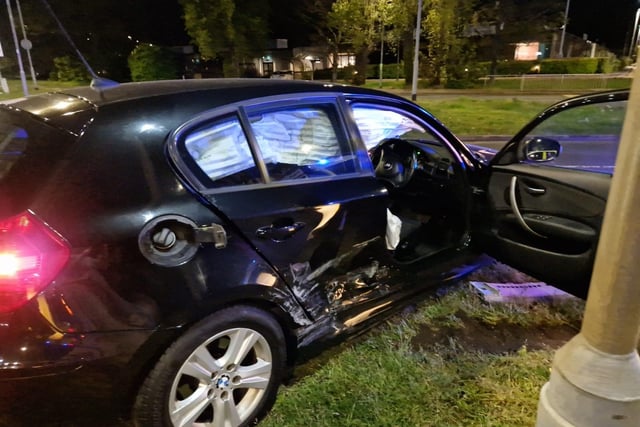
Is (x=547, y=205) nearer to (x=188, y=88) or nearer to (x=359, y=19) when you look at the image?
(x=188, y=88)

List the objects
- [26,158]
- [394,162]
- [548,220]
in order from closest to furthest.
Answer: [26,158] → [548,220] → [394,162]

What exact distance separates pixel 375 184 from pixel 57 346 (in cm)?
175

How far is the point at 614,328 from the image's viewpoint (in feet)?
5.69

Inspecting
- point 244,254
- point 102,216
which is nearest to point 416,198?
point 244,254

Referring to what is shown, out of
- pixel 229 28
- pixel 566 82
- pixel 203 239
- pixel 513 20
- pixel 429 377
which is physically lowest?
pixel 429 377

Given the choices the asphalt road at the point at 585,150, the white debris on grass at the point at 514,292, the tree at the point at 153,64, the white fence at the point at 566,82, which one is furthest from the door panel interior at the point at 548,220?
the tree at the point at 153,64

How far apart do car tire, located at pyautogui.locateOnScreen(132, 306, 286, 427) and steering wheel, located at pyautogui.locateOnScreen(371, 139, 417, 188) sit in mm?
1778

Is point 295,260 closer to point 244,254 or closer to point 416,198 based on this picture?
point 244,254

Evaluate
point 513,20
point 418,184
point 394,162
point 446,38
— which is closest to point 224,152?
point 394,162

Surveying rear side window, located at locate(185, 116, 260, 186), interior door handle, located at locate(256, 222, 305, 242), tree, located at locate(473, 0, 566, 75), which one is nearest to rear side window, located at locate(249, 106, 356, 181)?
rear side window, located at locate(185, 116, 260, 186)

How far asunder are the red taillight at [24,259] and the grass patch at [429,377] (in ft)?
4.05

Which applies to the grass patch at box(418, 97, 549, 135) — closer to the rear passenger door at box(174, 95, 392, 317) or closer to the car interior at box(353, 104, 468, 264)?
the car interior at box(353, 104, 468, 264)

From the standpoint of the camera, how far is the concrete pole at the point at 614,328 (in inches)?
64.3

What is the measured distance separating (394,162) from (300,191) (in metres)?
1.51
